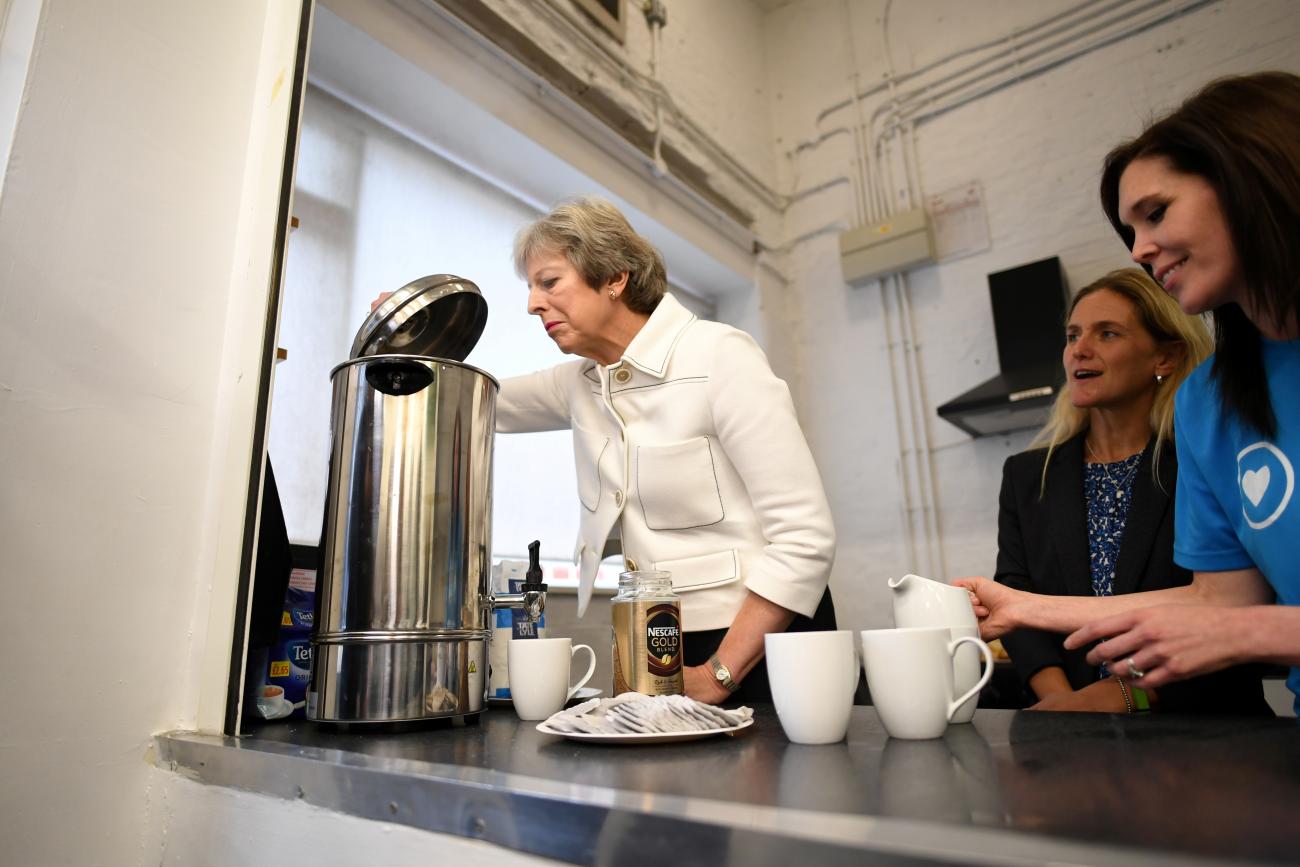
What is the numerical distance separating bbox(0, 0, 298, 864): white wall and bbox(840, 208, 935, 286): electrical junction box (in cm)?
263

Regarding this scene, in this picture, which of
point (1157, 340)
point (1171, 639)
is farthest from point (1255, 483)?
point (1157, 340)

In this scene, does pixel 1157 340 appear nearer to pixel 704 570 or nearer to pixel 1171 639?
pixel 1171 639

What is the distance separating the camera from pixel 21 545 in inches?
27.9

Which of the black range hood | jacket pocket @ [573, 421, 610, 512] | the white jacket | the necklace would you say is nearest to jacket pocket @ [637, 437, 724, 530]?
the white jacket

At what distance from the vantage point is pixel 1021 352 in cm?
264

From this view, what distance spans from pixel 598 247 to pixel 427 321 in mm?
337

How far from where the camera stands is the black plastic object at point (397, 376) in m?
0.83

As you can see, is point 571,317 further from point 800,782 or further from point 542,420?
point 800,782

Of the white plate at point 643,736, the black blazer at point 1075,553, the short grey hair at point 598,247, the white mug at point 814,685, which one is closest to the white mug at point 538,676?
the white plate at point 643,736

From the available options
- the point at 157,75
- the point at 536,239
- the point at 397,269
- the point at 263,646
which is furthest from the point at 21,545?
the point at 397,269

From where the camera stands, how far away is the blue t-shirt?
0.85 meters

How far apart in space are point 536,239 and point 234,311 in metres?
0.53

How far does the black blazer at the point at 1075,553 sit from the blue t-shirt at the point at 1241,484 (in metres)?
0.31

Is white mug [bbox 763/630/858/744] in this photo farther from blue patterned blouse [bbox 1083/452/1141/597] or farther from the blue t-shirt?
blue patterned blouse [bbox 1083/452/1141/597]
